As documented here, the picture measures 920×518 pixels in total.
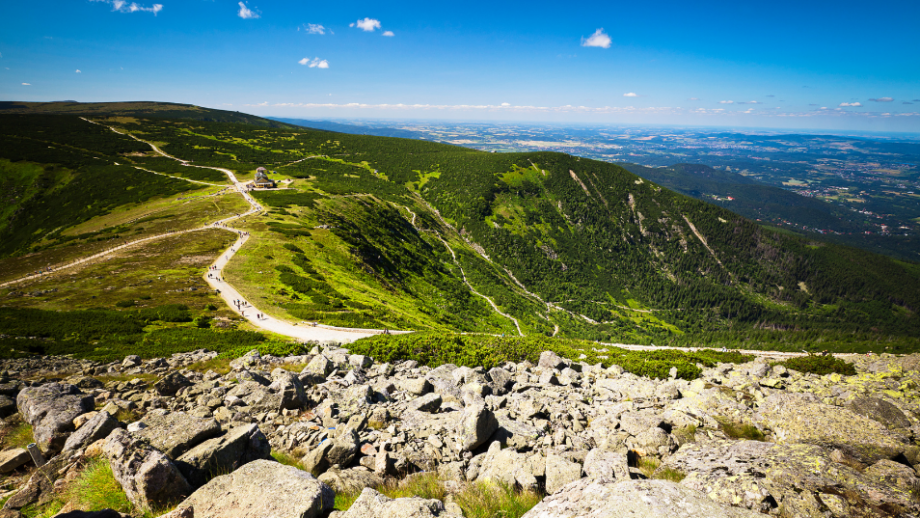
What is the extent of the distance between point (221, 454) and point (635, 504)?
9.50 metres

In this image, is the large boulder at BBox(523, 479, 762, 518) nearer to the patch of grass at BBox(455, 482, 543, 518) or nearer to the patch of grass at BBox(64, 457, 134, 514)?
the patch of grass at BBox(455, 482, 543, 518)

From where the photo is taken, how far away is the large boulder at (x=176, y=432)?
883 centimetres

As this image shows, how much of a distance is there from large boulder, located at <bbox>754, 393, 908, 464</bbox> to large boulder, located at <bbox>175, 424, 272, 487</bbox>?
16771mm

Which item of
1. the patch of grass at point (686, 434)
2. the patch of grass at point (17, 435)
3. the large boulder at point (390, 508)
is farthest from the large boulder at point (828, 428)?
the patch of grass at point (17, 435)

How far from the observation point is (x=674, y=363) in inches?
1013

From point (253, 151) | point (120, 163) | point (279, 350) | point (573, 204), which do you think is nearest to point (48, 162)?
point (120, 163)

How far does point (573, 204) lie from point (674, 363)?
169 metres

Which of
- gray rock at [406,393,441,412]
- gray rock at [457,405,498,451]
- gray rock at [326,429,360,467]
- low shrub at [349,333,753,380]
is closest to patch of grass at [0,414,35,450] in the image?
gray rock at [326,429,360,467]

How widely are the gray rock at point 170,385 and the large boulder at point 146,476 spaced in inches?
327

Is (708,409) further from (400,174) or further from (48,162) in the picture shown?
(48,162)

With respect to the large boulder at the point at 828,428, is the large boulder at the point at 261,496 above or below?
above

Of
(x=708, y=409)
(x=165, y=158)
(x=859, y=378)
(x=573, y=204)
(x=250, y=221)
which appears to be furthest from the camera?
(x=573, y=204)

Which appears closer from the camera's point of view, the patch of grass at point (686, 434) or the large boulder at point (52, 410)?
the large boulder at point (52, 410)

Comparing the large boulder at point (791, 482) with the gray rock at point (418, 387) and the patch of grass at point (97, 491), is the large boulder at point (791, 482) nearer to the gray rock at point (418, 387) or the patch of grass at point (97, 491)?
the gray rock at point (418, 387)
